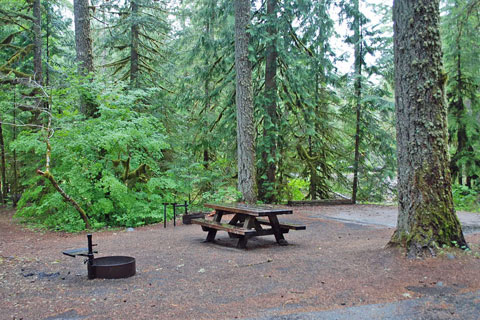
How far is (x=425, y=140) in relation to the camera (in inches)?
219

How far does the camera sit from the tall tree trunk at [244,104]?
41.2 feet

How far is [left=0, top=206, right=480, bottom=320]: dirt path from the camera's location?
4.02 m

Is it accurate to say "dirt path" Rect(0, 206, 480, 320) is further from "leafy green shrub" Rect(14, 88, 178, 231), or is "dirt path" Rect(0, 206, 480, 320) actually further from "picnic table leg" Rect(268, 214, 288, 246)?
"leafy green shrub" Rect(14, 88, 178, 231)

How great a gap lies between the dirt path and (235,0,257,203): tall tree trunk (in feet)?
16.7

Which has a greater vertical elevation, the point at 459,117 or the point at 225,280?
the point at 459,117

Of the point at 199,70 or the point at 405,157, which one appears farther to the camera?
the point at 199,70

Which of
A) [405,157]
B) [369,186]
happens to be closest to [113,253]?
[405,157]

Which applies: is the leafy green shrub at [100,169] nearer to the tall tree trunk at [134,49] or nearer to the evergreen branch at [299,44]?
the tall tree trunk at [134,49]

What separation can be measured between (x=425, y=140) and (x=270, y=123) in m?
8.20

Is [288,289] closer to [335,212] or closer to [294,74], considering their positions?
[335,212]

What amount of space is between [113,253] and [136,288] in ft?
8.29

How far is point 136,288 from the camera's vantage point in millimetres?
4789

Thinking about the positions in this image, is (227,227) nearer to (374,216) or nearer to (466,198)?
(374,216)

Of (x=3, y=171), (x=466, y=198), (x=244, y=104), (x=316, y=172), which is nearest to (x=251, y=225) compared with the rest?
(x=244, y=104)
